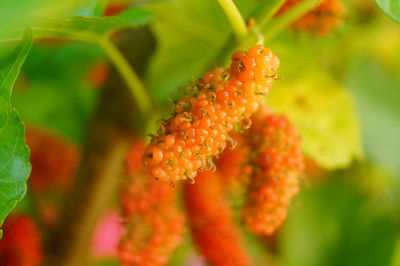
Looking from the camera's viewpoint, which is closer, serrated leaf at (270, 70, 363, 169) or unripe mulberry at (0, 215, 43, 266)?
unripe mulberry at (0, 215, 43, 266)

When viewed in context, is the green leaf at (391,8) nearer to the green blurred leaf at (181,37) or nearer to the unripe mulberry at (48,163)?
the green blurred leaf at (181,37)

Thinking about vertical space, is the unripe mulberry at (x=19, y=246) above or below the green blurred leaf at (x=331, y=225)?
above

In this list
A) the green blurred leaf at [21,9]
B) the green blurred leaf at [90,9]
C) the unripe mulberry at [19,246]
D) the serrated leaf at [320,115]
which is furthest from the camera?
the serrated leaf at [320,115]

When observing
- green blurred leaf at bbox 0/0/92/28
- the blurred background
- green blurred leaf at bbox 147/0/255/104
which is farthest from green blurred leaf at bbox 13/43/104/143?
green blurred leaf at bbox 0/0/92/28

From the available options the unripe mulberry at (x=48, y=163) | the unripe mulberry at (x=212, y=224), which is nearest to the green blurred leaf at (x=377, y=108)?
the unripe mulberry at (x=212, y=224)

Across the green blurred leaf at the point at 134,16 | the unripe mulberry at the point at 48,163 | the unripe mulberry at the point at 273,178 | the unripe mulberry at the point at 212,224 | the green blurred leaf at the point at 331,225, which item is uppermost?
the green blurred leaf at the point at 134,16

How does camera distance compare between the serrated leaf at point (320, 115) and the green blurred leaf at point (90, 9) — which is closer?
the green blurred leaf at point (90, 9)

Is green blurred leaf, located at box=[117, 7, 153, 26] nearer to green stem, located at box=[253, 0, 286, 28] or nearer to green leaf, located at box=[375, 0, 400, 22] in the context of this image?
green stem, located at box=[253, 0, 286, 28]
